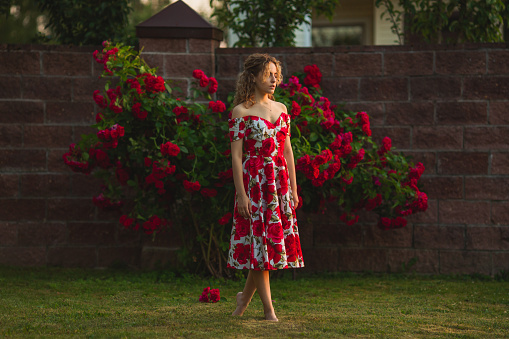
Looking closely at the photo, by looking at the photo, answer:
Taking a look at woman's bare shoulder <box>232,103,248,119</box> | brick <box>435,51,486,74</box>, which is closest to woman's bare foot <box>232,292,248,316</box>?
woman's bare shoulder <box>232,103,248,119</box>

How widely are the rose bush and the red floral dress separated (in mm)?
835

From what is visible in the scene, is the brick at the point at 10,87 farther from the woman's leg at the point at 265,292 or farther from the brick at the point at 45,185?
the woman's leg at the point at 265,292

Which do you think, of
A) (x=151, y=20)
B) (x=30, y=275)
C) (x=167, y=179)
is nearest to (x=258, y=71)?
(x=167, y=179)

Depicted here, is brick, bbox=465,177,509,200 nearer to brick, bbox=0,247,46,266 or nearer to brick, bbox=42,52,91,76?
brick, bbox=42,52,91,76

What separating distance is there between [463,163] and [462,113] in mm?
441

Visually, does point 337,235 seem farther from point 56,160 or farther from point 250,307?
point 56,160

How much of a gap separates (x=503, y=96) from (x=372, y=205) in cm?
158

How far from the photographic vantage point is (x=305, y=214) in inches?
224

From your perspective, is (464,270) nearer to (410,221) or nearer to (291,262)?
(410,221)

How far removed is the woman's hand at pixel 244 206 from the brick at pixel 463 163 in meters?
2.54

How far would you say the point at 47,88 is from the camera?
571 cm

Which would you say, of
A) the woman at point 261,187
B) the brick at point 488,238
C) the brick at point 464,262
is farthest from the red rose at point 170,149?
the brick at point 488,238

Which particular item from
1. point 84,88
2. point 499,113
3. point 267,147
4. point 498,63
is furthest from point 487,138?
point 84,88

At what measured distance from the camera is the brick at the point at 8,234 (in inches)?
224
